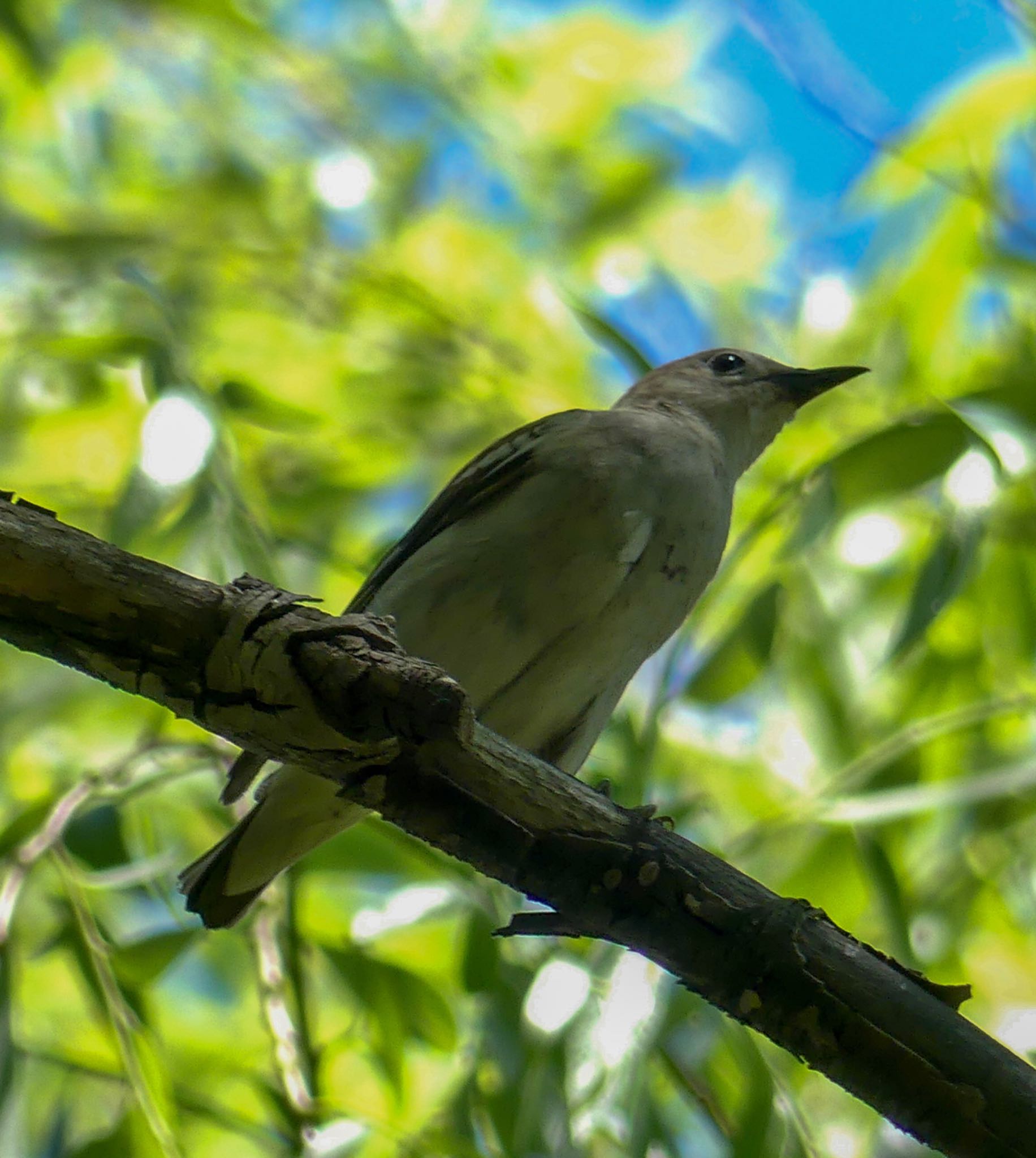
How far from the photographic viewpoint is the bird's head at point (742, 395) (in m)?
4.70

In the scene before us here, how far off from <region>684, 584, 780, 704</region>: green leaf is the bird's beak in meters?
1.40

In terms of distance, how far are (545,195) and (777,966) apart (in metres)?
4.02

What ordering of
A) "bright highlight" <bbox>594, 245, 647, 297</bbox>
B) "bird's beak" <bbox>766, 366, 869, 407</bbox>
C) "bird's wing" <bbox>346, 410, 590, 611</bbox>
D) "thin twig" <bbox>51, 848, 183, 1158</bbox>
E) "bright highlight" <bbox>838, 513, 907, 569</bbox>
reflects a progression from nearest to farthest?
1. "thin twig" <bbox>51, 848, 183, 1158</bbox>
2. "bird's wing" <bbox>346, 410, 590, 611</bbox>
3. "bright highlight" <bbox>838, 513, 907, 569</bbox>
4. "bird's beak" <bbox>766, 366, 869, 407</bbox>
5. "bright highlight" <bbox>594, 245, 647, 297</bbox>

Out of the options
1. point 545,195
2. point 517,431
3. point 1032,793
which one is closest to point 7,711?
point 517,431

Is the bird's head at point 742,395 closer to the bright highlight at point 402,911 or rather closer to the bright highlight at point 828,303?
the bright highlight at point 828,303

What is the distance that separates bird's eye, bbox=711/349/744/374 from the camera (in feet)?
16.7

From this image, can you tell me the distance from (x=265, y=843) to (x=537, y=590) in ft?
3.05

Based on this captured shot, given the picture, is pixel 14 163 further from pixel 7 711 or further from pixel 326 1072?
pixel 326 1072

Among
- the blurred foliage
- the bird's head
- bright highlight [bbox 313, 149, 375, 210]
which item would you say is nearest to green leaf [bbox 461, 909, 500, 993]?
the blurred foliage

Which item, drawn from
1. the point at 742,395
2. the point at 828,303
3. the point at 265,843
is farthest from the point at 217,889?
the point at 828,303

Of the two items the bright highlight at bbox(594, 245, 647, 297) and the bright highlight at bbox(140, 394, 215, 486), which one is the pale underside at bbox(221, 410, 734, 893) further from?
the bright highlight at bbox(594, 245, 647, 297)

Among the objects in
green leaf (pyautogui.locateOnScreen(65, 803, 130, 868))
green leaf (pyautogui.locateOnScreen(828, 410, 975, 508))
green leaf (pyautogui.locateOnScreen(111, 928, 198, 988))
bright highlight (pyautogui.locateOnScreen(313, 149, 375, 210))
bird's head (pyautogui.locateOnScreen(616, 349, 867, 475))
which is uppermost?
bright highlight (pyautogui.locateOnScreen(313, 149, 375, 210))

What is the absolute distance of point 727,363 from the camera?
16.9ft

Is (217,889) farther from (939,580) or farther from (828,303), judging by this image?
(828,303)
